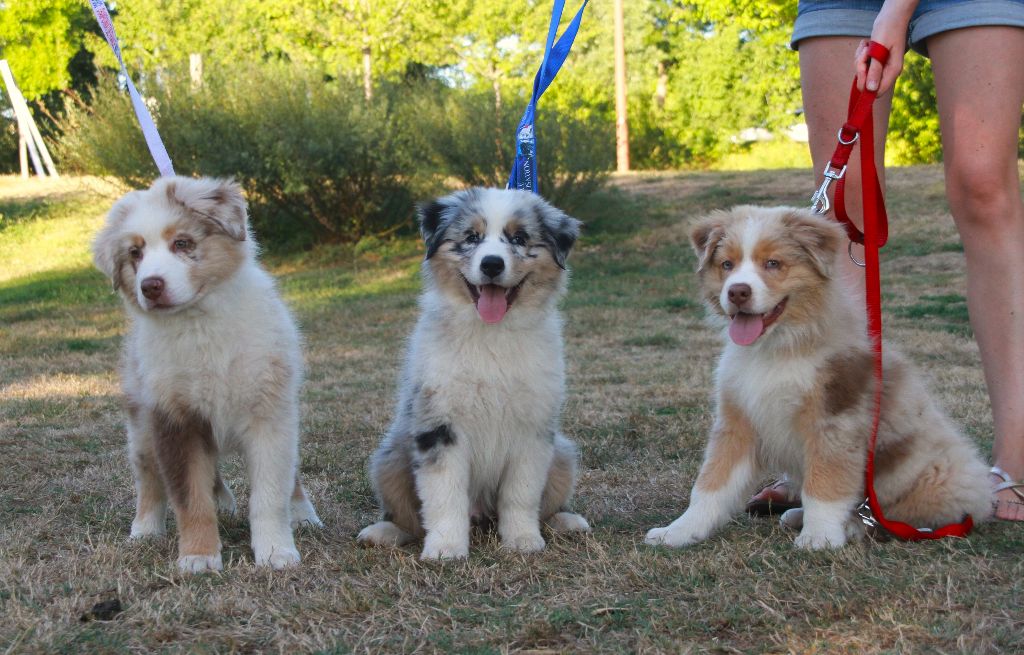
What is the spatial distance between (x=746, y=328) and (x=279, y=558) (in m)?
1.84

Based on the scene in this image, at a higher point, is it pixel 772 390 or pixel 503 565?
pixel 772 390

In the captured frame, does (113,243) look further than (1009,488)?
No

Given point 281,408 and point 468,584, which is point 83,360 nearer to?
point 281,408

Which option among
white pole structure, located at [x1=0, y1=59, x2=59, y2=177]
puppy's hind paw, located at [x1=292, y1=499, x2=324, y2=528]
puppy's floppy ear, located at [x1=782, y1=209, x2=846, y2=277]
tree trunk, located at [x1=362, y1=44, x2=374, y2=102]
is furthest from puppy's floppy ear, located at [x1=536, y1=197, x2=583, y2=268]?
white pole structure, located at [x1=0, y1=59, x2=59, y2=177]

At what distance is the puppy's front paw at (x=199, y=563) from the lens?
358 cm

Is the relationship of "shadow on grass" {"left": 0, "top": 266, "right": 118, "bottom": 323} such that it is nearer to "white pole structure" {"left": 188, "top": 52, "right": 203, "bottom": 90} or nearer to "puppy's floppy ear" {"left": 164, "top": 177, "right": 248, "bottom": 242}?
"white pole structure" {"left": 188, "top": 52, "right": 203, "bottom": 90}

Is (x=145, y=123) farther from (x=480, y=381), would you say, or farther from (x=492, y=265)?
(x=480, y=381)

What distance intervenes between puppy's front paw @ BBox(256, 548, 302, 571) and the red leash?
80.4 inches

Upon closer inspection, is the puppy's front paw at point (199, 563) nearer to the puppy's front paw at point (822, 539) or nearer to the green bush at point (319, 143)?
the puppy's front paw at point (822, 539)

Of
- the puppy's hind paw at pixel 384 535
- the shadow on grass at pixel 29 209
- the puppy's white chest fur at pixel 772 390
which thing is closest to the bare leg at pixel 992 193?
the puppy's white chest fur at pixel 772 390

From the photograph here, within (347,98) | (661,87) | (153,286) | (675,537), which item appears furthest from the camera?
(661,87)

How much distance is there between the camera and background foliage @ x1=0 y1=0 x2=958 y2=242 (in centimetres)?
1543

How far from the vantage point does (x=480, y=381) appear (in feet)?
12.3

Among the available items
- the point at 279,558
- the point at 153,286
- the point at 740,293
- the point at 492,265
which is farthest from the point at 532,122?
the point at 279,558
